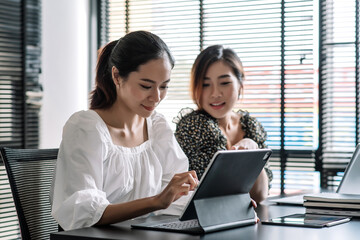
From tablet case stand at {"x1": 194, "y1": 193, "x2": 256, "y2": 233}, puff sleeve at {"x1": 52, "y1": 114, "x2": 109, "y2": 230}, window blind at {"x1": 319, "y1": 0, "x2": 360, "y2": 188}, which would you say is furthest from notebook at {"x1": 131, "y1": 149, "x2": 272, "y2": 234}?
window blind at {"x1": 319, "y1": 0, "x2": 360, "y2": 188}

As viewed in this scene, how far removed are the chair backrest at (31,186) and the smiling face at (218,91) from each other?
0.95m

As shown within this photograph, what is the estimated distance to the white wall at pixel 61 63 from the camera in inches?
134

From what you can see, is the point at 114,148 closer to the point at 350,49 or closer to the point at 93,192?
the point at 93,192

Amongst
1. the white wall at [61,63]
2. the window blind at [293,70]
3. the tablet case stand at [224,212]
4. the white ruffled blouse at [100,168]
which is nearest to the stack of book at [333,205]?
the tablet case stand at [224,212]

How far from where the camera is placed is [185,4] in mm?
3828

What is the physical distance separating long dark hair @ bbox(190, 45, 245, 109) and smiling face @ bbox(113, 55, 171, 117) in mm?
707

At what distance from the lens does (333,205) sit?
187cm

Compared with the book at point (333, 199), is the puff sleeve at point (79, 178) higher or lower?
higher

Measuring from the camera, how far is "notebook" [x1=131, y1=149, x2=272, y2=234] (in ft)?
4.70

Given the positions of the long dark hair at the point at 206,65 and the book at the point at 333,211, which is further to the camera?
the long dark hair at the point at 206,65

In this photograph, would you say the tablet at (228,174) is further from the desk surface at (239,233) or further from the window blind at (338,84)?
the window blind at (338,84)

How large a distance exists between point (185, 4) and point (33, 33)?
3.65ft

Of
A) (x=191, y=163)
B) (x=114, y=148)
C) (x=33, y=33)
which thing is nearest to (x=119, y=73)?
(x=114, y=148)

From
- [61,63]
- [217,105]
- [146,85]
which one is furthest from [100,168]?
[61,63]
